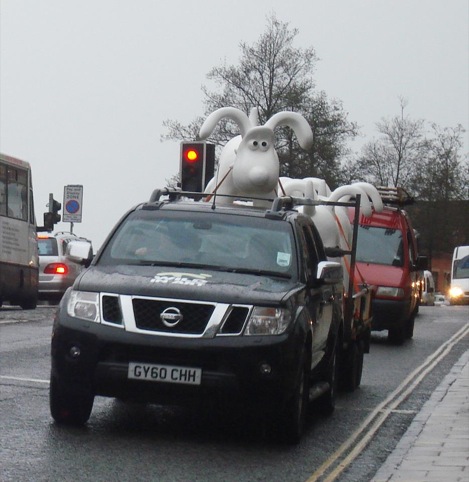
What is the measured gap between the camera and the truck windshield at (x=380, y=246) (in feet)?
81.5

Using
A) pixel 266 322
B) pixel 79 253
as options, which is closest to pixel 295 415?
pixel 266 322

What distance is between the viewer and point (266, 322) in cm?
980

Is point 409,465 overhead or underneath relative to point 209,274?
underneath

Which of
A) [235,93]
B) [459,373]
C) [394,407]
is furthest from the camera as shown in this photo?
[235,93]

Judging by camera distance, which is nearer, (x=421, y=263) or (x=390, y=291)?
(x=390, y=291)

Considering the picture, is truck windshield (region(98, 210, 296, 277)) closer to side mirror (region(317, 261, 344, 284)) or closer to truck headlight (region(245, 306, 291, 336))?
side mirror (region(317, 261, 344, 284))

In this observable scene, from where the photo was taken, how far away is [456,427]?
11312mm

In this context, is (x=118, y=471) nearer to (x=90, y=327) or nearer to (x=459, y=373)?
(x=90, y=327)

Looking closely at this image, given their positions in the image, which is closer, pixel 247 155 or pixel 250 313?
pixel 250 313

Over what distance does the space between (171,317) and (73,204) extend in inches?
1415

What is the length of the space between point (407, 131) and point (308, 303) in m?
74.7

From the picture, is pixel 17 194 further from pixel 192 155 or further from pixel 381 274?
pixel 192 155

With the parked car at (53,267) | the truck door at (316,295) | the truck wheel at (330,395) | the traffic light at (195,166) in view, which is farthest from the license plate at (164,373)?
the parked car at (53,267)

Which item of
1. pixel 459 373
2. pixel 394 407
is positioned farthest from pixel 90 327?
pixel 459 373
